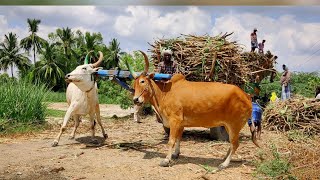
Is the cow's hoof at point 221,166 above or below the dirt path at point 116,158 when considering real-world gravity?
above

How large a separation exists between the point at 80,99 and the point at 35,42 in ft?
133

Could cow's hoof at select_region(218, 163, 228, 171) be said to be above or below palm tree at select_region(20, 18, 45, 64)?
below

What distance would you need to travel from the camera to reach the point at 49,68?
38.1m

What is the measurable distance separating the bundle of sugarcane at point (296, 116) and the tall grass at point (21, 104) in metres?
6.50

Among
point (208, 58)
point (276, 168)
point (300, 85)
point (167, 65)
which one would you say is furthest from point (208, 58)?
point (300, 85)

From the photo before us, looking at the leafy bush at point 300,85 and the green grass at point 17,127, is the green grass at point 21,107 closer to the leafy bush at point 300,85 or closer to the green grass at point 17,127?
the green grass at point 17,127

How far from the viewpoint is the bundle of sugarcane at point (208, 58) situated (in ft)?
26.4

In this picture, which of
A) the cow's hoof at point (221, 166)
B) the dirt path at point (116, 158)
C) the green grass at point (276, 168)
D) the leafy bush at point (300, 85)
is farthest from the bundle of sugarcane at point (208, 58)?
the leafy bush at point (300, 85)

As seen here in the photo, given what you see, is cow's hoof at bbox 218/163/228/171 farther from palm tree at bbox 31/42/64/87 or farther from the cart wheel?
palm tree at bbox 31/42/64/87

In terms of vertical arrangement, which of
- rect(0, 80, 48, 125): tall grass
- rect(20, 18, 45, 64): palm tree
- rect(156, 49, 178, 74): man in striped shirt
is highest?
rect(20, 18, 45, 64): palm tree

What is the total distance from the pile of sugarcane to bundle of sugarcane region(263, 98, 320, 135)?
2.48 meters

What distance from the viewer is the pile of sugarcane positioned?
316 inches

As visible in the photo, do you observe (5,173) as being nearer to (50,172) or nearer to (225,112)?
(50,172)

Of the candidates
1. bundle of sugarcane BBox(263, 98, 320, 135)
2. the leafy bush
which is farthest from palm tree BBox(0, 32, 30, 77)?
bundle of sugarcane BBox(263, 98, 320, 135)
